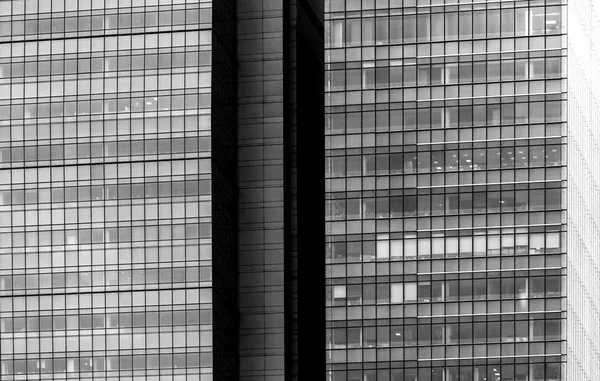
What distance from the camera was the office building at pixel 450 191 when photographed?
116000 mm

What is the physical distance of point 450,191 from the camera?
385 ft

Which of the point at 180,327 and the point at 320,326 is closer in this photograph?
the point at 180,327

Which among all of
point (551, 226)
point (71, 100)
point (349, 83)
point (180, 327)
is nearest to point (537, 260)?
point (551, 226)

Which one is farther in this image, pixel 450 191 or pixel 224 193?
pixel 450 191

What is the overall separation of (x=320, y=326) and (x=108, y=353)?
19.9 m

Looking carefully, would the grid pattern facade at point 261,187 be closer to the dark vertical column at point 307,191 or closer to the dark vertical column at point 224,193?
the dark vertical column at point 224,193

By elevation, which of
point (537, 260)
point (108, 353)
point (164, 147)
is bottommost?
point (108, 353)

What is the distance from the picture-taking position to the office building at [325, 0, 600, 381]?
11600cm

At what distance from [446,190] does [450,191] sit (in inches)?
13.7

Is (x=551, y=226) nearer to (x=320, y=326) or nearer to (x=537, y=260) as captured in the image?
(x=537, y=260)

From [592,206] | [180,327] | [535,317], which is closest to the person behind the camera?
[180,327]

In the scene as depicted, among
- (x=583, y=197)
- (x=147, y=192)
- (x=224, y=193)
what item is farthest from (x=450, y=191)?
(x=147, y=192)

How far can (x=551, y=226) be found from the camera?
116625 millimetres

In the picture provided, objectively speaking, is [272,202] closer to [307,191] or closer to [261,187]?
[261,187]
